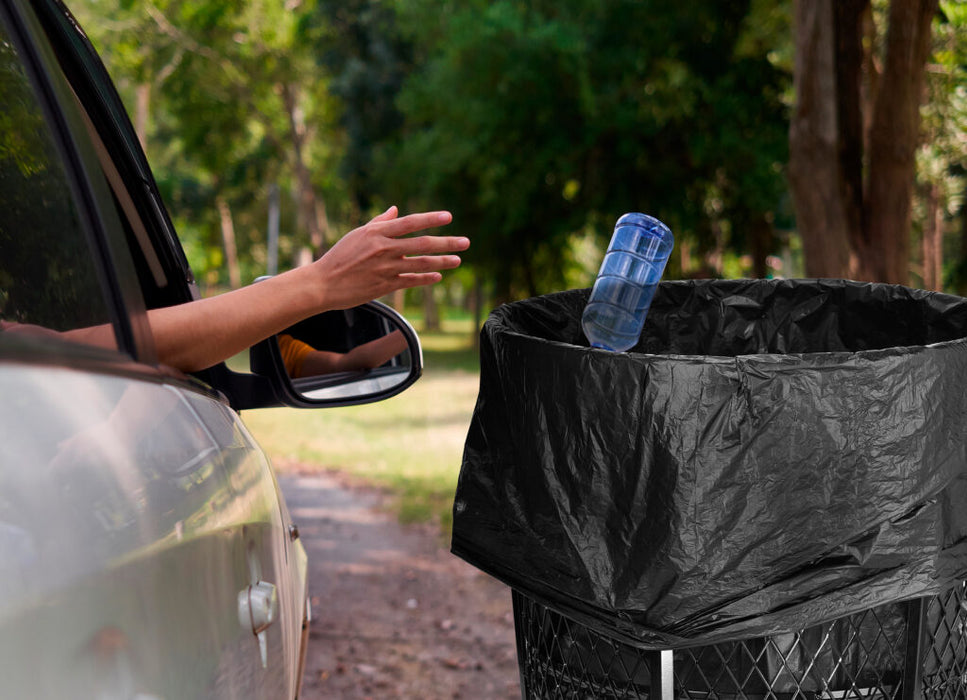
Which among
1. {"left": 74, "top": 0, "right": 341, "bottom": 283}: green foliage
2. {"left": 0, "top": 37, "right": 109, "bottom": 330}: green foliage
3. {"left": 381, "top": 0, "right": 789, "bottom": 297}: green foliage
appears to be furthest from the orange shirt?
{"left": 74, "top": 0, "right": 341, "bottom": 283}: green foliage

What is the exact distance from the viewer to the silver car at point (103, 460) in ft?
2.56

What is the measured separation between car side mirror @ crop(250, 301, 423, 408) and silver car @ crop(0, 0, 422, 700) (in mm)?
359

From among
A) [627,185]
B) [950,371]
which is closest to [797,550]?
[950,371]

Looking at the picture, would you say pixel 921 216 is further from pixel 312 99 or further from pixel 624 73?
pixel 312 99

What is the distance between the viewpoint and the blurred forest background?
6.40 m

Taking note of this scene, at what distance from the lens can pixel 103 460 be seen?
902 millimetres

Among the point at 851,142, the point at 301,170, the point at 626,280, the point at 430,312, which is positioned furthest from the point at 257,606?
the point at 430,312

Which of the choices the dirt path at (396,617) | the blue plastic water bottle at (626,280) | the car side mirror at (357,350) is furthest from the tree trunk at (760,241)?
the car side mirror at (357,350)

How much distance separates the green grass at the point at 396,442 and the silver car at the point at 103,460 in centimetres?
557

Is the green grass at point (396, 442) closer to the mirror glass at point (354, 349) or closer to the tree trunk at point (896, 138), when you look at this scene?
the tree trunk at point (896, 138)

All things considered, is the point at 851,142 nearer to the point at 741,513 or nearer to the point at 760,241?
the point at 741,513

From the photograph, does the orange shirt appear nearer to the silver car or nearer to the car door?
the silver car

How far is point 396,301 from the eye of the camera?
1316 inches

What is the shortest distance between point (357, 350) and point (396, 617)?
3.32 meters
